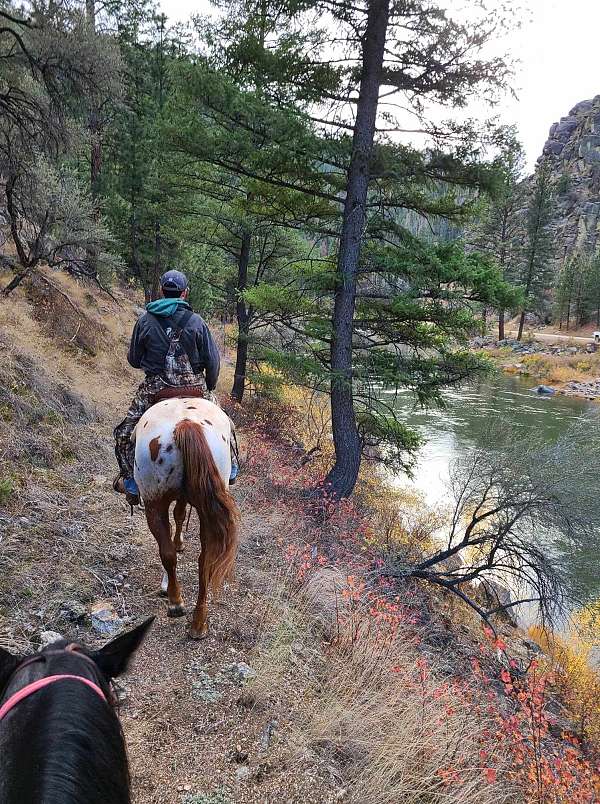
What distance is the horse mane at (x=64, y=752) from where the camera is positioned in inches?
37.1

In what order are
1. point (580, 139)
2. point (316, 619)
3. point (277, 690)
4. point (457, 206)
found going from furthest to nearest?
point (580, 139) → point (457, 206) → point (316, 619) → point (277, 690)

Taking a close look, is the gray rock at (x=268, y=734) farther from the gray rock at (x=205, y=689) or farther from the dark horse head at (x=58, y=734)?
the dark horse head at (x=58, y=734)

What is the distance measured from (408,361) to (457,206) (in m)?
2.50

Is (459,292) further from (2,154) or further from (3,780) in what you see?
(2,154)

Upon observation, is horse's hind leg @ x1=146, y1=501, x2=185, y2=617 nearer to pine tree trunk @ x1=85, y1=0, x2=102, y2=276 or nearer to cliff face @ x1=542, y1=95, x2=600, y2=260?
pine tree trunk @ x1=85, y1=0, x2=102, y2=276

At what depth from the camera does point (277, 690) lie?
3115 millimetres

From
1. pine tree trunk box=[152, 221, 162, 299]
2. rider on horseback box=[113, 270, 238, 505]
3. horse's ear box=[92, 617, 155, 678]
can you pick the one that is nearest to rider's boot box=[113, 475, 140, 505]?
rider on horseback box=[113, 270, 238, 505]

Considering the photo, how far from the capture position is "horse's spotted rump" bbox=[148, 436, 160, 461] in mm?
3164

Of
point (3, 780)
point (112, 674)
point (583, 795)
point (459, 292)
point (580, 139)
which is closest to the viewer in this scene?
point (3, 780)

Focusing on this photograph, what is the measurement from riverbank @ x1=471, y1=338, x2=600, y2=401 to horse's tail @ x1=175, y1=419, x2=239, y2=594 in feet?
69.6

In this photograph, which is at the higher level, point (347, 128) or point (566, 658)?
point (347, 128)

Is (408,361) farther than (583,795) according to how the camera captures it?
Yes

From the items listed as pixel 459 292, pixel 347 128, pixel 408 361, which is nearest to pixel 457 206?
pixel 459 292

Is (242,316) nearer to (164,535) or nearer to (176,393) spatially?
(176,393)
